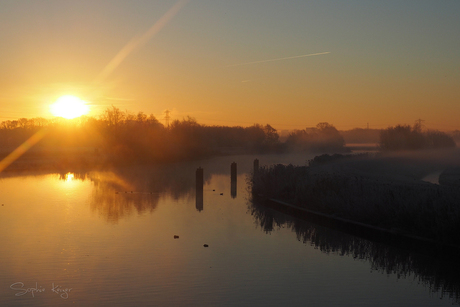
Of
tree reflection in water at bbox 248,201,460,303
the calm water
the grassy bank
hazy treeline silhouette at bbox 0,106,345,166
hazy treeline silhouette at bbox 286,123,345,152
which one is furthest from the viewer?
hazy treeline silhouette at bbox 286,123,345,152

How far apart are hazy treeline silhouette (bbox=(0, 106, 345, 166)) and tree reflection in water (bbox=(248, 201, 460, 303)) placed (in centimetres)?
3645

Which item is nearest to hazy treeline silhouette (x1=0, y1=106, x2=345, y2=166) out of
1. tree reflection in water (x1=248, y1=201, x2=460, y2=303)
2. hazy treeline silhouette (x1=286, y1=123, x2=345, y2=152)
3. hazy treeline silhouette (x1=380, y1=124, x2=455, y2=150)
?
hazy treeline silhouette (x1=286, y1=123, x2=345, y2=152)

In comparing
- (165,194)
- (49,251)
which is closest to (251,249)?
(49,251)

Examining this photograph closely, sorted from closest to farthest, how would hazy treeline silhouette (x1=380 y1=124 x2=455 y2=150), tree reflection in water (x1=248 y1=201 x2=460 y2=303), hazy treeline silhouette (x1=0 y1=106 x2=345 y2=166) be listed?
tree reflection in water (x1=248 y1=201 x2=460 y2=303) < hazy treeline silhouette (x1=0 y1=106 x2=345 y2=166) < hazy treeline silhouette (x1=380 y1=124 x2=455 y2=150)

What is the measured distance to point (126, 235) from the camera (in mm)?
11430

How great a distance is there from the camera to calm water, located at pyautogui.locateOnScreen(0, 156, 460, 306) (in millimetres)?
6859

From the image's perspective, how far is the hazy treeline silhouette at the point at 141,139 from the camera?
198 ft

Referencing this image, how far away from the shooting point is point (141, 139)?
209 feet

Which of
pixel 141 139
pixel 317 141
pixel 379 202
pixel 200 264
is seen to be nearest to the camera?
pixel 200 264

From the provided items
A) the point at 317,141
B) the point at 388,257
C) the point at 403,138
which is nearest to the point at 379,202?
the point at 388,257

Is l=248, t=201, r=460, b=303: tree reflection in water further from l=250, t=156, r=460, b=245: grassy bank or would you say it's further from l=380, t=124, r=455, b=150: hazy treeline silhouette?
l=380, t=124, r=455, b=150: hazy treeline silhouette

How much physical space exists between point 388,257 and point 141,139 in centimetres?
5652

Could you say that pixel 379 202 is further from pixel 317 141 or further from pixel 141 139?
pixel 317 141

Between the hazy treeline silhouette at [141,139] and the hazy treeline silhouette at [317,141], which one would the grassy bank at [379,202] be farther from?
the hazy treeline silhouette at [317,141]
